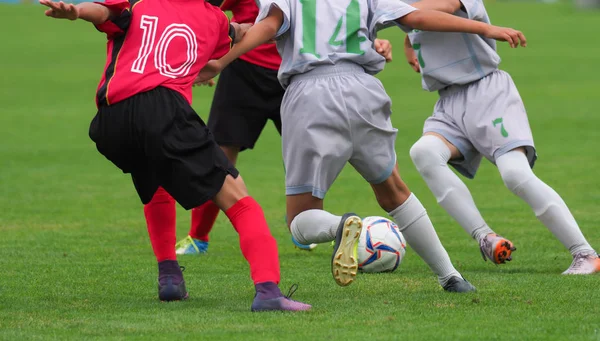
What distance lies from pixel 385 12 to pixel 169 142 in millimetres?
1284

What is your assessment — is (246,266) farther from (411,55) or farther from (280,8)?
(280,8)

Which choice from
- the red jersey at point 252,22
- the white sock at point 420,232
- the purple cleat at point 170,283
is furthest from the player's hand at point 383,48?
the red jersey at point 252,22

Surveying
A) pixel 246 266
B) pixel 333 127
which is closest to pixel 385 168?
pixel 333 127

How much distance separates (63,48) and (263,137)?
17.9 m

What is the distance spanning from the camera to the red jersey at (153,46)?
539cm

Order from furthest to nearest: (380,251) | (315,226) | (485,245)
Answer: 1. (380,251)
2. (485,245)
3. (315,226)

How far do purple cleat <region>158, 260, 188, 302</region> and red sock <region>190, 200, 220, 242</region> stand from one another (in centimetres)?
204

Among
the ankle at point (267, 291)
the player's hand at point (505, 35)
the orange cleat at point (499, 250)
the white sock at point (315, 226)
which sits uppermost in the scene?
the player's hand at point (505, 35)

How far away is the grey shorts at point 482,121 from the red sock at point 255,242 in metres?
1.94

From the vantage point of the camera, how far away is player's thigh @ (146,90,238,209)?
5293 millimetres

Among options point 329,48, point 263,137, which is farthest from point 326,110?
point 263,137

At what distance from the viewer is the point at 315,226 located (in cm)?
561

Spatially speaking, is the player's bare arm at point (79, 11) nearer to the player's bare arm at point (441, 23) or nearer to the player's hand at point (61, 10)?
the player's hand at point (61, 10)

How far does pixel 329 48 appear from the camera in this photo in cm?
557
